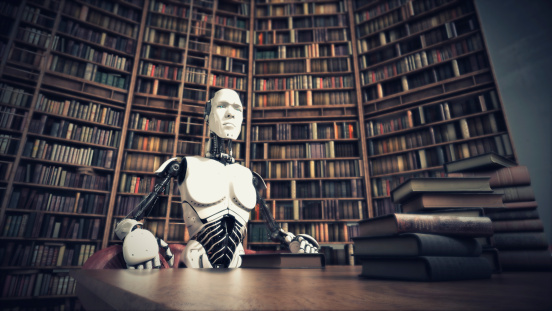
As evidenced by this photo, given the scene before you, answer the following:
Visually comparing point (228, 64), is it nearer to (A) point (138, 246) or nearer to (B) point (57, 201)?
(B) point (57, 201)

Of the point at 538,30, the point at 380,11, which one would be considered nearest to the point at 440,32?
the point at 380,11

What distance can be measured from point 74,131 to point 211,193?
282 cm

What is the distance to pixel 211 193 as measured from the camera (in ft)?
6.18

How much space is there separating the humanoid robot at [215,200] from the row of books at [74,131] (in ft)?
7.50

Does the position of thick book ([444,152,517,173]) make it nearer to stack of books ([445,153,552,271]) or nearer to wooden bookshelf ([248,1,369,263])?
stack of books ([445,153,552,271])

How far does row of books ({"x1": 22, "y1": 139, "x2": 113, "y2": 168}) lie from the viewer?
10.8ft

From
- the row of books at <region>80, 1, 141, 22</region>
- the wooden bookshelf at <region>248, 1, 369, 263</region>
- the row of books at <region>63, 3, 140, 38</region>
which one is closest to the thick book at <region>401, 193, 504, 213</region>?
the wooden bookshelf at <region>248, 1, 369, 263</region>

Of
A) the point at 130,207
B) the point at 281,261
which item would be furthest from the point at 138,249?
the point at 130,207

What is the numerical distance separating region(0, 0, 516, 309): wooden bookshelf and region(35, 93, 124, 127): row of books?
2cm

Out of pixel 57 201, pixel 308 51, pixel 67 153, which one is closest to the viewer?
pixel 57 201

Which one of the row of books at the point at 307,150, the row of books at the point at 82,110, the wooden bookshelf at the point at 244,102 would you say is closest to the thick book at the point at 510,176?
the wooden bookshelf at the point at 244,102

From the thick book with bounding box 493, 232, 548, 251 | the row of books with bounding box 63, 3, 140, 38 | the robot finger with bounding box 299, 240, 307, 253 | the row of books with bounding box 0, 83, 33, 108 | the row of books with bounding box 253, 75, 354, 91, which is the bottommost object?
the robot finger with bounding box 299, 240, 307, 253

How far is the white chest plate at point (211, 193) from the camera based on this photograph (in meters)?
1.86

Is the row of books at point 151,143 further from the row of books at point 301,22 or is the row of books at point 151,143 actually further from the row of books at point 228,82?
the row of books at point 301,22
